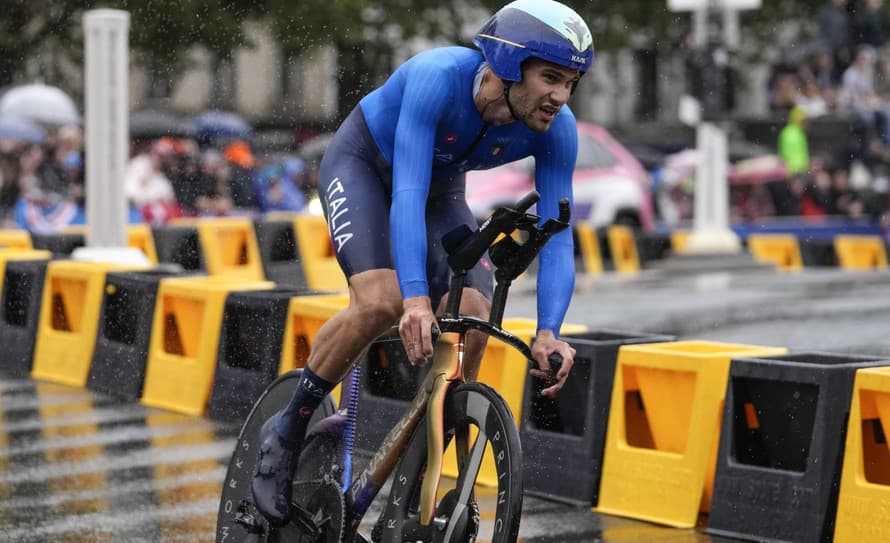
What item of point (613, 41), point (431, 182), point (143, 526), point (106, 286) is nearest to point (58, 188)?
point (106, 286)

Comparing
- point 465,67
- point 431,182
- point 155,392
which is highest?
point 465,67

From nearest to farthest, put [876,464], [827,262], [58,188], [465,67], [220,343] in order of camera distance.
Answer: [465,67] < [876,464] < [220,343] < [58,188] < [827,262]

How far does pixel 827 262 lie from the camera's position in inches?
994

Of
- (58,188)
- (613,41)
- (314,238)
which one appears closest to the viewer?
(314,238)

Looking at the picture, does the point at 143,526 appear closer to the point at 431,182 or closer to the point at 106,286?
the point at 431,182

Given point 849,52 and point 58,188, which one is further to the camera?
point 849,52

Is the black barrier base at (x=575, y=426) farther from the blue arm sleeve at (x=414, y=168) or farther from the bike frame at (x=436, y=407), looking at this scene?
the blue arm sleeve at (x=414, y=168)

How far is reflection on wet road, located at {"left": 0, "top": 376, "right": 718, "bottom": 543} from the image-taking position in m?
7.48

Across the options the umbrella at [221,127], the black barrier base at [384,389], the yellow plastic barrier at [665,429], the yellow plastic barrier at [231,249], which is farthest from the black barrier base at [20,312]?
the umbrella at [221,127]

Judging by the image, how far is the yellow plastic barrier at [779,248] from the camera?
25.7 meters

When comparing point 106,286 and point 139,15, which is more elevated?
point 139,15

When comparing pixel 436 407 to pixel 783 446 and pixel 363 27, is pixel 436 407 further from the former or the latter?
pixel 363 27

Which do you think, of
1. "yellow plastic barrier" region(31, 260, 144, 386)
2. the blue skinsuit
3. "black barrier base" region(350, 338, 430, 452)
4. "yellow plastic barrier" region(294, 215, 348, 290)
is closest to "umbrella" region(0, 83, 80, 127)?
"yellow plastic barrier" region(294, 215, 348, 290)

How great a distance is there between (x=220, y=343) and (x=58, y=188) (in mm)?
11786
